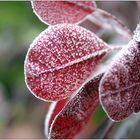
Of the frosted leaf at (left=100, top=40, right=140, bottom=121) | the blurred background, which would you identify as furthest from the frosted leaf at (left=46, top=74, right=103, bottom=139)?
the blurred background

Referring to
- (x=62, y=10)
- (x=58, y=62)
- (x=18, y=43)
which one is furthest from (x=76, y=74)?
(x=18, y=43)

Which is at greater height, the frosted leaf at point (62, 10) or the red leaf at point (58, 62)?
the frosted leaf at point (62, 10)

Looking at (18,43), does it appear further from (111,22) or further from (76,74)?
(76,74)

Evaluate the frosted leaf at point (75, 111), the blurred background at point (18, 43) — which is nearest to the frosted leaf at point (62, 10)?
the frosted leaf at point (75, 111)

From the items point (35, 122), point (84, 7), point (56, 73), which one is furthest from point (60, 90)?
point (35, 122)

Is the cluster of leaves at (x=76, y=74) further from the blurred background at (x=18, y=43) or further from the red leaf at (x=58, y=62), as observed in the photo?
the blurred background at (x=18, y=43)

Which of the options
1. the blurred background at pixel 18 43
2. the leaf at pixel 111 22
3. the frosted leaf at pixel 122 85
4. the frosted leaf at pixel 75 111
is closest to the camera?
the frosted leaf at pixel 122 85
